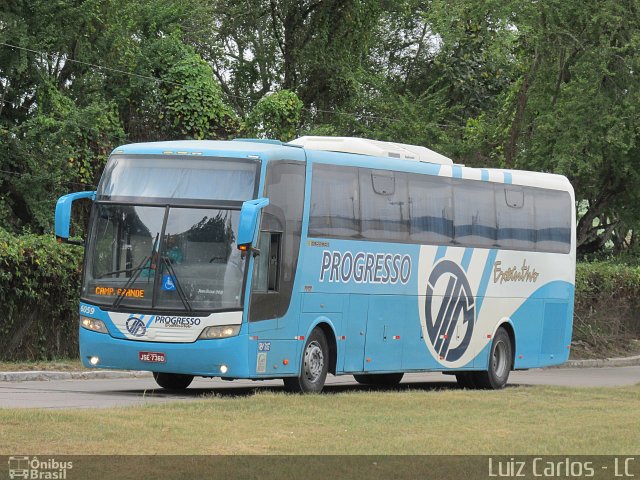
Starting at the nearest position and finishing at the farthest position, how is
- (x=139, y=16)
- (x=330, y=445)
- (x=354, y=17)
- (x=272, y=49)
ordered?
(x=330, y=445) → (x=139, y=16) → (x=354, y=17) → (x=272, y=49)

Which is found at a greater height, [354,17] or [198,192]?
[354,17]

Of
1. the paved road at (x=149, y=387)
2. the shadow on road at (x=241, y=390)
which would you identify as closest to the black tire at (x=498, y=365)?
the shadow on road at (x=241, y=390)

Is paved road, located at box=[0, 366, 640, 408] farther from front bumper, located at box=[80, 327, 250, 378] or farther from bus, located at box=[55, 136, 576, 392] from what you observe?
bus, located at box=[55, 136, 576, 392]

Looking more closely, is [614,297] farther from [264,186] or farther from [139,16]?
[264,186]

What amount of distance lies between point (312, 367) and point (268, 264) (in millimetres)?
1846

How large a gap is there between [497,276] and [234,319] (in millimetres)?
7285

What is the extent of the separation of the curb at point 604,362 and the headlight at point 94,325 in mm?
17465

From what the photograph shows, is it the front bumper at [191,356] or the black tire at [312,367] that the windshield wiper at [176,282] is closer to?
the front bumper at [191,356]

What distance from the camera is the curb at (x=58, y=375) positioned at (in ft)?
72.5

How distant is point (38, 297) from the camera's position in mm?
24812

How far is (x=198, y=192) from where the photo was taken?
18719 mm

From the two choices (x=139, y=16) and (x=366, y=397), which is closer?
(x=366, y=397)

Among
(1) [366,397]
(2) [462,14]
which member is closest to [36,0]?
(2) [462,14]

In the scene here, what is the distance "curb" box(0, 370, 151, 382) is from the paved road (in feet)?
1.05
